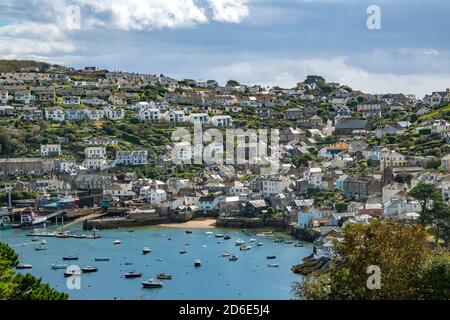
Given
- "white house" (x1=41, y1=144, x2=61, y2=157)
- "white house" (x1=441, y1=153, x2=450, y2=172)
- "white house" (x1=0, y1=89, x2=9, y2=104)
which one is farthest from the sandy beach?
"white house" (x1=0, y1=89, x2=9, y2=104)

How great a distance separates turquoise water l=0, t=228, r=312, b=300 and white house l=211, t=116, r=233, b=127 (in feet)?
53.5

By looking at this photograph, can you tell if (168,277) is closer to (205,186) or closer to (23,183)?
(205,186)

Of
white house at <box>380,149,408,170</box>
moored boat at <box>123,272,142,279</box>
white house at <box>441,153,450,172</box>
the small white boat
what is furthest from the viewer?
white house at <box>380,149,408,170</box>

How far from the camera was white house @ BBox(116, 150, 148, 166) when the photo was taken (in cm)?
3753

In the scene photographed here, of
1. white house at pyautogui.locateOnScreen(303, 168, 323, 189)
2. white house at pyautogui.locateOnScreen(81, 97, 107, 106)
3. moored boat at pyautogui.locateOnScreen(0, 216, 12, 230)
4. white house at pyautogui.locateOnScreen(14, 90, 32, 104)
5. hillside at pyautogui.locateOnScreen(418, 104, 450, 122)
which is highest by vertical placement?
white house at pyautogui.locateOnScreen(14, 90, 32, 104)

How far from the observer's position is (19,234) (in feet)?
90.2

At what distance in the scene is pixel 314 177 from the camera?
31.5 metres

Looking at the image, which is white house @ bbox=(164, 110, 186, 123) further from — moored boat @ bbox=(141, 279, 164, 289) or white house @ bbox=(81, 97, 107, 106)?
moored boat @ bbox=(141, 279, 164, 289)

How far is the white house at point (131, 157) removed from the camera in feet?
123

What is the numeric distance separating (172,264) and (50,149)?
61.4 ft

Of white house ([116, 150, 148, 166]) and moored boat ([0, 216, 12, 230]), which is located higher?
white house ([116, 150, 148, 166])

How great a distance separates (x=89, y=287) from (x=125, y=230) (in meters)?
9.91

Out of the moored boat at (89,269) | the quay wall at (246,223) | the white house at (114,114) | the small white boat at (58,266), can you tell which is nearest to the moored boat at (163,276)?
the moored boat at (89,269)
